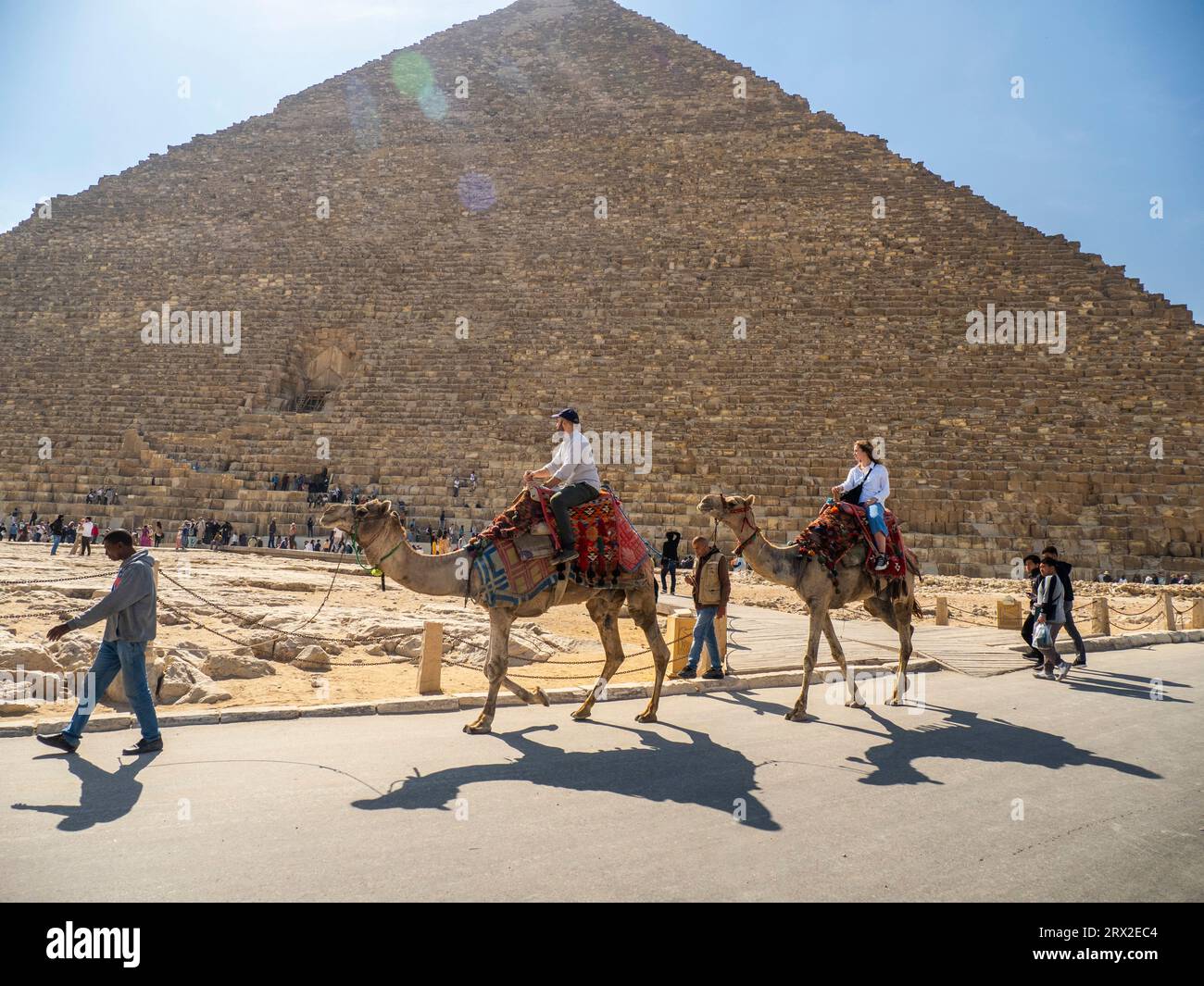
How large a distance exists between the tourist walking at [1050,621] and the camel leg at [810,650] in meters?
3.13

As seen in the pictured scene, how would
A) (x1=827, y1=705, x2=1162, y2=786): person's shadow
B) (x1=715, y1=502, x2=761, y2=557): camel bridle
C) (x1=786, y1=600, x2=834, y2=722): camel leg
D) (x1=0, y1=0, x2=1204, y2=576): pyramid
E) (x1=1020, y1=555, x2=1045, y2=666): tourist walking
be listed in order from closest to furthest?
1. (x1=827, y1=705, x2=1162, y2=786): person's shadow
2. (x1=786, y1=600, x2=834, y2=722): camel leg
3. (x1=715, y1=502, x2=761, y2=557): camel bridle
4. (x1=1020, y1=555, x2=1045, y2=666): tourist walking
5. (x1=0, y1=0, x2=1204, y2=576): pyramid

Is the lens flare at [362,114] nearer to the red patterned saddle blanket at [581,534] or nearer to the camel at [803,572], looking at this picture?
the camel at [803,572]

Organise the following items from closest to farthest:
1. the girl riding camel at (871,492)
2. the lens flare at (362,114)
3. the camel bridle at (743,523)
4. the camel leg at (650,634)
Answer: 1. the camel leg at (650,634)
2. the camel bridle at (743,523)
3. the girl riding camel at (871,492)
4. the lens flare at (362,114)

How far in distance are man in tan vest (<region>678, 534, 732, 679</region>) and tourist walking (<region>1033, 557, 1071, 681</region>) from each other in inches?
131

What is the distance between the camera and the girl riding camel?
6.24 meters

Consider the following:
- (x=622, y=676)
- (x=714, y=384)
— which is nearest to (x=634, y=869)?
(x=622, y=676)

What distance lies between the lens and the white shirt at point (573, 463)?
5.33 m

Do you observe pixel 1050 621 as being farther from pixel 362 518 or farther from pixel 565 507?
pixel 362 518

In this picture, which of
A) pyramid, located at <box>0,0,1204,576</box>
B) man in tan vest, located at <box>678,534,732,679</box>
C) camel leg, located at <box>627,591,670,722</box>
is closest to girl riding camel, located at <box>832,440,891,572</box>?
man in tan vest, located at <box>678,534,732,679</box>

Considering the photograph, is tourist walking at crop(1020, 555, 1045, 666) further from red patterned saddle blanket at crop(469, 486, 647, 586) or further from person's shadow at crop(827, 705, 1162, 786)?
red patterned saddle blanket at crop(469, 486, 647, 586)

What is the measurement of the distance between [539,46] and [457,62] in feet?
20.4

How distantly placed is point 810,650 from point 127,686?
442cm

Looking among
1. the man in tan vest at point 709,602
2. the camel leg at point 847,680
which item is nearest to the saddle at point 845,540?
the camel leg at point 847,680
